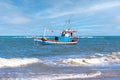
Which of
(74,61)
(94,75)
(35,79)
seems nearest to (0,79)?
(35,79)

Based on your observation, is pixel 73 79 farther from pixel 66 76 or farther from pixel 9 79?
pixel 9 79

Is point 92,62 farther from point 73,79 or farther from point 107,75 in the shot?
point 73,79

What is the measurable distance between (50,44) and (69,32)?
5752 mm

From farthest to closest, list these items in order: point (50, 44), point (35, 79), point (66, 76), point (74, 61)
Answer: point (50, 44) < point (74, 61) < point (66, 76) < point (35, 79)

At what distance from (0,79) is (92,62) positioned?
12.7 m

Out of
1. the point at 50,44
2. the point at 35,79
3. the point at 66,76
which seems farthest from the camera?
the point at 50,44

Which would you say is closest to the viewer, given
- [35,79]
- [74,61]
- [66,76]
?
[35,79]

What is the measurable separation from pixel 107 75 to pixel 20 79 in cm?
544

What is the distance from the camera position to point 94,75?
61.9ft

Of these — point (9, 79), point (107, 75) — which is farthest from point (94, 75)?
point (9, 79)

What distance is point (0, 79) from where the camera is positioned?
1725 cm

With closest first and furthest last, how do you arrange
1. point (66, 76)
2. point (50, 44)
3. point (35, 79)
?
point (35, 79)
point (66, 76)
point (50, 44)

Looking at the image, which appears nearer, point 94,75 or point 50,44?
point 94,75

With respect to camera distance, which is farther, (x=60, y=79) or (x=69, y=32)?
(x=69, y=32)
